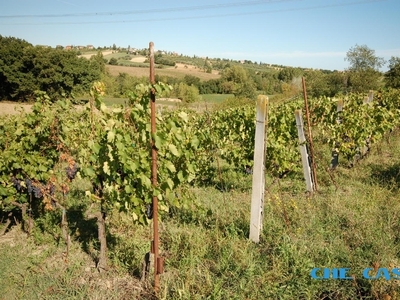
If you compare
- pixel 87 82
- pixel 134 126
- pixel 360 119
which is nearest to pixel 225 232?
pixel 134 126

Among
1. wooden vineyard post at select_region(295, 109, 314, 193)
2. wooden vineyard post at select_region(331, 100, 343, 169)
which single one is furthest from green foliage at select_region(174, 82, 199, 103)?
wooden vineyard post at select_region(295, 109, 314, 193)

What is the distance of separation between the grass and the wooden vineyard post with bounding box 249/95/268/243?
187 mm

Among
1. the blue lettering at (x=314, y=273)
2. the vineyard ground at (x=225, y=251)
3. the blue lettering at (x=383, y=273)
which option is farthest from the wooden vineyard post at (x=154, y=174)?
the blue lettering at (x=383, y=273)

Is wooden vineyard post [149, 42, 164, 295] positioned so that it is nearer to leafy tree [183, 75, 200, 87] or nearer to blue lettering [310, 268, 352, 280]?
blue lettering [310, 268, 352, 280]

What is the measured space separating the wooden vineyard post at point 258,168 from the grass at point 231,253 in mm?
187

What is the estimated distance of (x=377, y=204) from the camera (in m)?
4.32

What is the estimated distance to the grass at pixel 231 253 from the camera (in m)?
2.68

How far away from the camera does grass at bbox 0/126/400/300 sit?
2682mm

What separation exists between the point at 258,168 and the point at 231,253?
1026mm

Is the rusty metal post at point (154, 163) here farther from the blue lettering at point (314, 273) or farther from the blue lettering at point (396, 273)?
the blue lettering at point (396, 273)

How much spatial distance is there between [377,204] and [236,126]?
3347 millimetres

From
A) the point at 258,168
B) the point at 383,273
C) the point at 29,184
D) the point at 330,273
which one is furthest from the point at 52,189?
the point at 383,273

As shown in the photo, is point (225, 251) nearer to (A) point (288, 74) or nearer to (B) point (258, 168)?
(B) point (258, 168)

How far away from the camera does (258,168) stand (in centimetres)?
343
